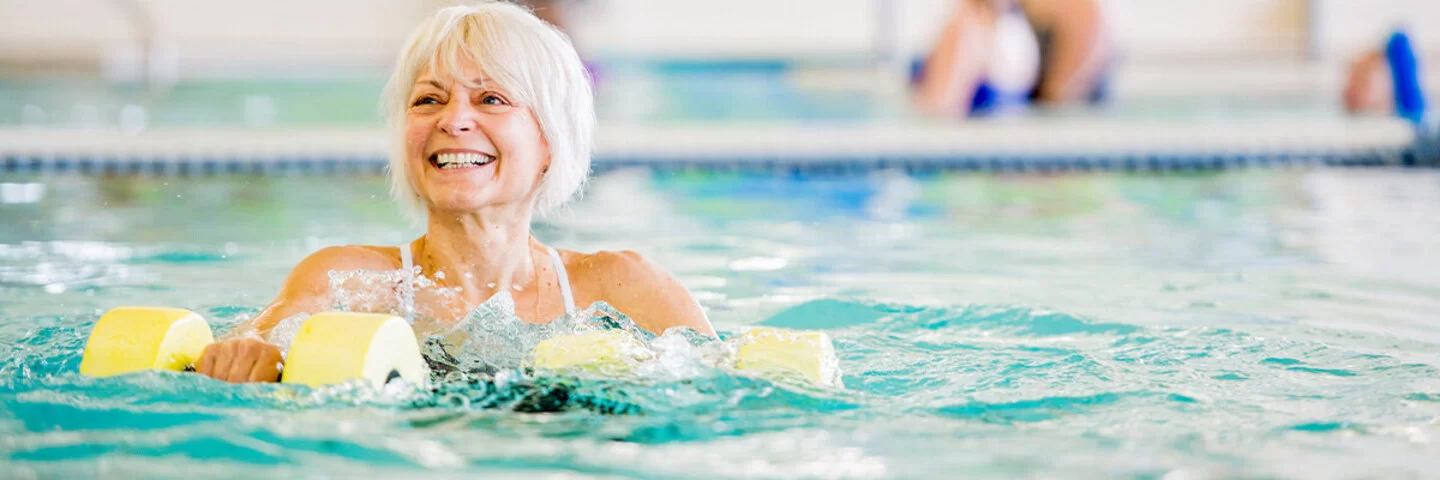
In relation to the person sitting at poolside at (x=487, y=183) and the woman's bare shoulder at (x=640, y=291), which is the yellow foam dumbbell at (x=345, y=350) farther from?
the woman's bare shoulder at (x=640, y=291)

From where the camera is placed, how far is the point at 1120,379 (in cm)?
295

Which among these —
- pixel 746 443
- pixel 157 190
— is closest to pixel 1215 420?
pixel 746 443

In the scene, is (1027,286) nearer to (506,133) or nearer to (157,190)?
(506,133)

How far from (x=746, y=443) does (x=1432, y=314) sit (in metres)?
2.37

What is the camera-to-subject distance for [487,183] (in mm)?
2783

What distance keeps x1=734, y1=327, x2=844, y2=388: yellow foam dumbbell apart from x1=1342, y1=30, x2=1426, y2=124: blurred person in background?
7405 millimetres

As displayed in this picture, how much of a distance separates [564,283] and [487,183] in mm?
422

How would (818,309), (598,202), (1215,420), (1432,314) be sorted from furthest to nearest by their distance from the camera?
(598,202) → (818,309) → (1432,314) → (1215,420)

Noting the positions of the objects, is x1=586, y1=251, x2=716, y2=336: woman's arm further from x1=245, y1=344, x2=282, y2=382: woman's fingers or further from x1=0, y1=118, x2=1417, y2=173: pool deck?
x1=0, y1=118, x2=1417, y2=173: pool deck

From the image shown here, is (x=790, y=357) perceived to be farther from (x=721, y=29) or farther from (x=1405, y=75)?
(x=721, y=29)

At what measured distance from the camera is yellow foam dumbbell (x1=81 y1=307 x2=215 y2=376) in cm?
254

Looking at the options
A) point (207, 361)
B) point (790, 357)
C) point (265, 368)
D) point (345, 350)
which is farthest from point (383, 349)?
point (790, 357)

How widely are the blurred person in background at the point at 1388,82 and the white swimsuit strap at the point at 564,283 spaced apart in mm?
7268

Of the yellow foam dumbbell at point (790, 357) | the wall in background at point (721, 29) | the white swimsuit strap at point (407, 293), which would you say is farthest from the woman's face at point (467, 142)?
the wall in background at point (721, 29)
